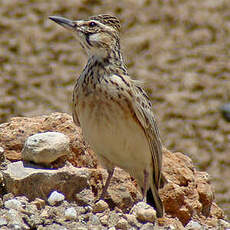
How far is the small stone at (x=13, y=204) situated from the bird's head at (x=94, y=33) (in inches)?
54.6

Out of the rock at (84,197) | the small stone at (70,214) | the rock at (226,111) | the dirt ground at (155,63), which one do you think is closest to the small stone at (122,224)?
the small stone at (70,214)

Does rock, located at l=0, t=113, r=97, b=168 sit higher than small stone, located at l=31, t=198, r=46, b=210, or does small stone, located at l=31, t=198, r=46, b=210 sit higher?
rock, located at l=0, t=113, r=97, b=168

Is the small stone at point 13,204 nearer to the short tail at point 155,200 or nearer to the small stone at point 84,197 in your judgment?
the small stone at point 84,197

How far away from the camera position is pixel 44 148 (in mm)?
4891

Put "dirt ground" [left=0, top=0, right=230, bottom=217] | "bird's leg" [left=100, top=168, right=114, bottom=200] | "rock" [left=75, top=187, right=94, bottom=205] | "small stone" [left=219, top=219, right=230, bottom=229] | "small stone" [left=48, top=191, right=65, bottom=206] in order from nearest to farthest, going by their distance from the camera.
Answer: "small stone" [left=48, top=191, right=65, bottom=206] < "rock" [left=75, top=187, right=94, bottom=205] < "bird's leg" [left=100, top=168, right=114, bottom=200] < "small stone" [left=219, top=219, right=230, bottom=229] < "dirt ground" [left=0, top=0, right=230, bottom=217]

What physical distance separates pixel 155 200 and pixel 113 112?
762 mm

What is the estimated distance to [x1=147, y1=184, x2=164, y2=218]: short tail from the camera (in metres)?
5.31

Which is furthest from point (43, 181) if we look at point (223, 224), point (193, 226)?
point (223, 224)

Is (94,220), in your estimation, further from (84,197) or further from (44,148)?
(44,148)

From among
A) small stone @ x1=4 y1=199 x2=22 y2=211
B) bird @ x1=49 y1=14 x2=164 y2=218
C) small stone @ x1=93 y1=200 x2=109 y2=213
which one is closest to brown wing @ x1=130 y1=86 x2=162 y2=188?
bird @ x1=49 y1=14 x2=164 y2=218

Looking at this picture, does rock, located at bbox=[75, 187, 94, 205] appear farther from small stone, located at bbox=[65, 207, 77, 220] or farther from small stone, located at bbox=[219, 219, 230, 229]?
small stone, located at bbox=[219, 219, 230, 229]

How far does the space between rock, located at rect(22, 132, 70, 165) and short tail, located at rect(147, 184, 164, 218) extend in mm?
844

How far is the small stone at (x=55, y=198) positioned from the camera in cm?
469

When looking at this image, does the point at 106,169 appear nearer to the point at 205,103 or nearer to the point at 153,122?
the point at 153,122
